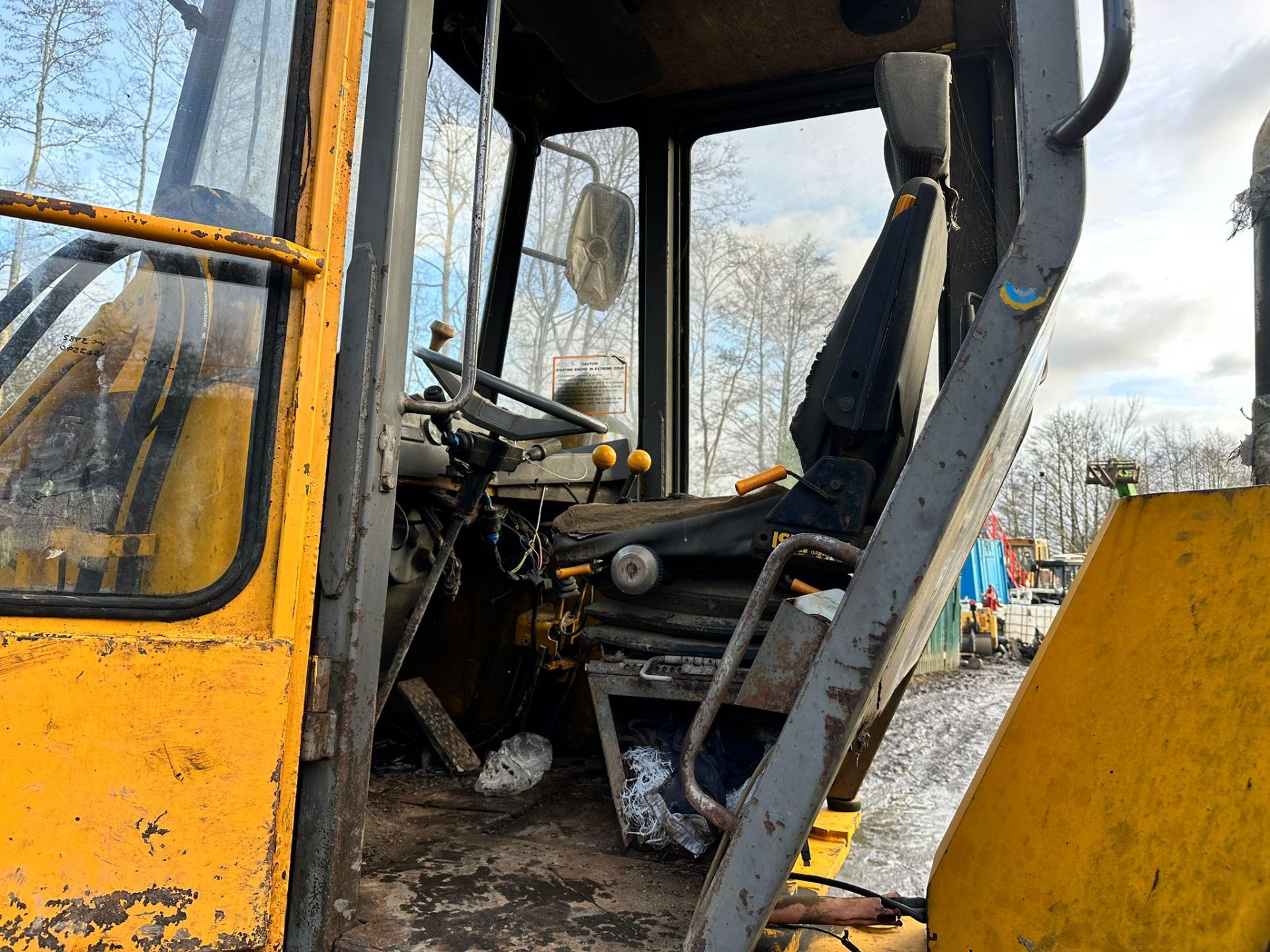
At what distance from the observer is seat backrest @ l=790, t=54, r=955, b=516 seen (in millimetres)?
1572

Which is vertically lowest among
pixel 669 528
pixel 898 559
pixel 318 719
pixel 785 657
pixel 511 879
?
pixel 511 879

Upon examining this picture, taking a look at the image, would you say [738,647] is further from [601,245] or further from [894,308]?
[601,245]

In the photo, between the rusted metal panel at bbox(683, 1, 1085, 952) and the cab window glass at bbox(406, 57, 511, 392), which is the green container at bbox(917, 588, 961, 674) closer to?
the cab window glass at bbox(406, 57, 511, 392)

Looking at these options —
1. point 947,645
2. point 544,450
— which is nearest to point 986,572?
point 947,645

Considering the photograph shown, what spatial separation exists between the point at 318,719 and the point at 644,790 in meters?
0.72

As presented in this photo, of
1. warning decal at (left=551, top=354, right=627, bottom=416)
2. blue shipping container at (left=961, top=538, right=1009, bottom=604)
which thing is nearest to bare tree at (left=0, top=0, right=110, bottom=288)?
warning decal at (left=551, top=354, right=627, bottom=416)

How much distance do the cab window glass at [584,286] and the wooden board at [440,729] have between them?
3.37 ft

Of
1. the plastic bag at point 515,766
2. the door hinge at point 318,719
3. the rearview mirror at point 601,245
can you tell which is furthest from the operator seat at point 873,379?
the rearview mirror at point 601,245

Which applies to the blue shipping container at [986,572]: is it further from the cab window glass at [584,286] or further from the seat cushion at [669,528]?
the seat cushion at [669,528]

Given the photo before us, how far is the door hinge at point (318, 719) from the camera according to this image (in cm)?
127

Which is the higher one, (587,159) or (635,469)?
(587,159)

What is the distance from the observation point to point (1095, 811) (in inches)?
42.4

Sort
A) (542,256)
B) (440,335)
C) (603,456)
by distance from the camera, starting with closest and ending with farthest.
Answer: (440,335) < (603,456) < (542,256)

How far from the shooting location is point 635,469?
2.35 meters
